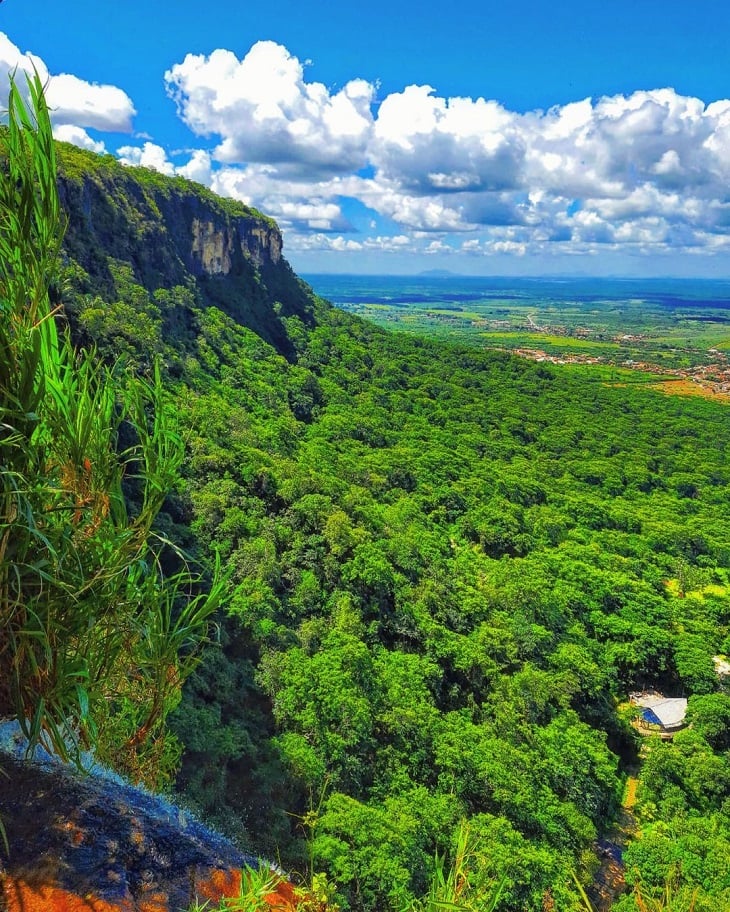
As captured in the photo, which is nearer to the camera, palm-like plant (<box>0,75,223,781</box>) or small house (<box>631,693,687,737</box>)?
palm-like plant (<box>0,75,223,781</box>)

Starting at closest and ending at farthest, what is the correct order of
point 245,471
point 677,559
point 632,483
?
point 245,471, point 677,559, point 632,483

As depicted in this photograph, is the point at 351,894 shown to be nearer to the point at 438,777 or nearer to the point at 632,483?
the point at 438,777

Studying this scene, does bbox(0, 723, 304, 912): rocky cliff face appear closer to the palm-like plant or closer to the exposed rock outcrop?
the exposed rock outcrop

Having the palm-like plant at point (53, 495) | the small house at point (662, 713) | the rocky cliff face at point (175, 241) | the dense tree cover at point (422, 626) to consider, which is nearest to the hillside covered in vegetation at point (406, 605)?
the dense tree cover at point (422, 626)

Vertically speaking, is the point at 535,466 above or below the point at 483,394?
below

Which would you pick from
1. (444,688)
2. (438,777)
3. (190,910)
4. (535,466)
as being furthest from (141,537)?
(535,466)

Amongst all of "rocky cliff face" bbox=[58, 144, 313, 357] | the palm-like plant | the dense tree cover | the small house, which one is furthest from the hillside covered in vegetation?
the small house

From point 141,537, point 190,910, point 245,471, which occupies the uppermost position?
point 141,537
